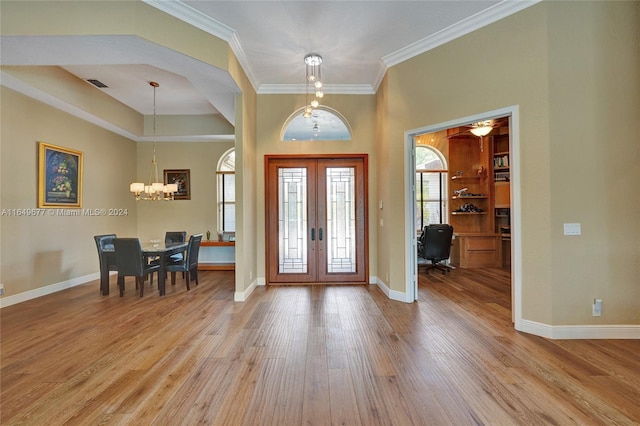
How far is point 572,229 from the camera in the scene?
9.73 ft

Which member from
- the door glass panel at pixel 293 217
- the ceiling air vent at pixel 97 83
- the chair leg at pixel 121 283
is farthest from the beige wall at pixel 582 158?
the ceiling air vent at pixel 97 83

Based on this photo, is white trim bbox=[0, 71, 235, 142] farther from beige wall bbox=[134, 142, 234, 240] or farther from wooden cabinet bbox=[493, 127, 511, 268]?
wooden cabinet bbox=[493, 127, 511, 268]

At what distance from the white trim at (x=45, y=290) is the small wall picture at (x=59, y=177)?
4.48ft

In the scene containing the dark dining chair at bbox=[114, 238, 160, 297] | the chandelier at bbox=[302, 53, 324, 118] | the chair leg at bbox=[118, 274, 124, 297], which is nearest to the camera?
the chandelier at bbox=[302, 53, 324, 118]

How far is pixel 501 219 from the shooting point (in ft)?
22.9

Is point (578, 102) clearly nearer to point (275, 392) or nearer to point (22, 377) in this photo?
point (275, 392)

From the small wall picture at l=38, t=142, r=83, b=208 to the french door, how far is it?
144 inches

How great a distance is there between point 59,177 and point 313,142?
14.9 feet

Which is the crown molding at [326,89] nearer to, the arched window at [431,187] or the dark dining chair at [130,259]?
the arched window at [431,187]

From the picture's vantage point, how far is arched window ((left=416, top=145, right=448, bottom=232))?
7227 mm

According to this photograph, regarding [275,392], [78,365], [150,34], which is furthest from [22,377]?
[150,34]

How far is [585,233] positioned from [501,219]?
435 cm

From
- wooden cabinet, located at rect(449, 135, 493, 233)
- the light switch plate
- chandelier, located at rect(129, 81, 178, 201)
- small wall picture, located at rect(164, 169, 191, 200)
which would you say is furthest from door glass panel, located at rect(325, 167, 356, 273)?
small wall picture, located at rect(164, 169, 191, 200)

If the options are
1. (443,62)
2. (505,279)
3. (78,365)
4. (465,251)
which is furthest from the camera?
(465,251)
